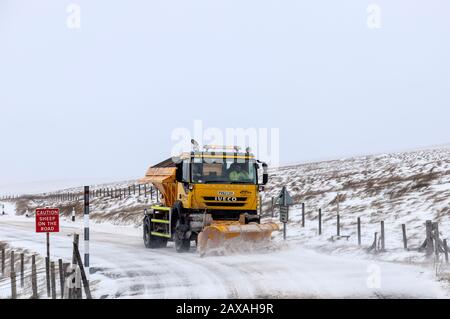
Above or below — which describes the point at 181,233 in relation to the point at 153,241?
above

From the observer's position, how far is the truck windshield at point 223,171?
1869cm

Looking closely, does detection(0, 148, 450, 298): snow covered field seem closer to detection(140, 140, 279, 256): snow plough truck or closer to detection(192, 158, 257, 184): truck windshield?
detection(140, 140, 279, 256): snow plough truck

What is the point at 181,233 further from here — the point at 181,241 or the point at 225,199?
the point at 225,199

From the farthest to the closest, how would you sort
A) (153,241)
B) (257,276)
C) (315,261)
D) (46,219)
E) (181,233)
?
(153,241)
(181,233)
(315,261)
(46,219)
(257,276)

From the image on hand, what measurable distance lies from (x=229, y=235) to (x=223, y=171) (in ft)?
7.57

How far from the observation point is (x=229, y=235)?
688 inches

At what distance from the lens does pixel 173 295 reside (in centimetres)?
1090

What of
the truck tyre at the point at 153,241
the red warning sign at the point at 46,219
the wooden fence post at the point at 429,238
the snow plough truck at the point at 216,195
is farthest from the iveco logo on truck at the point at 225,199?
the wooden fence post at the point at 429,238

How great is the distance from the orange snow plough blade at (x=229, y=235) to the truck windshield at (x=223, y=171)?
55.8 inches

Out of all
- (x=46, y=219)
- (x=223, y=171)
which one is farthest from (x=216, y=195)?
(x=46, y=219)

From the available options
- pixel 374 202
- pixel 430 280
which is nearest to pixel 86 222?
pixel 430 280

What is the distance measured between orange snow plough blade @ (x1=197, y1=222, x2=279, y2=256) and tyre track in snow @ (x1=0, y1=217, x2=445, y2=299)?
43 centimetres
